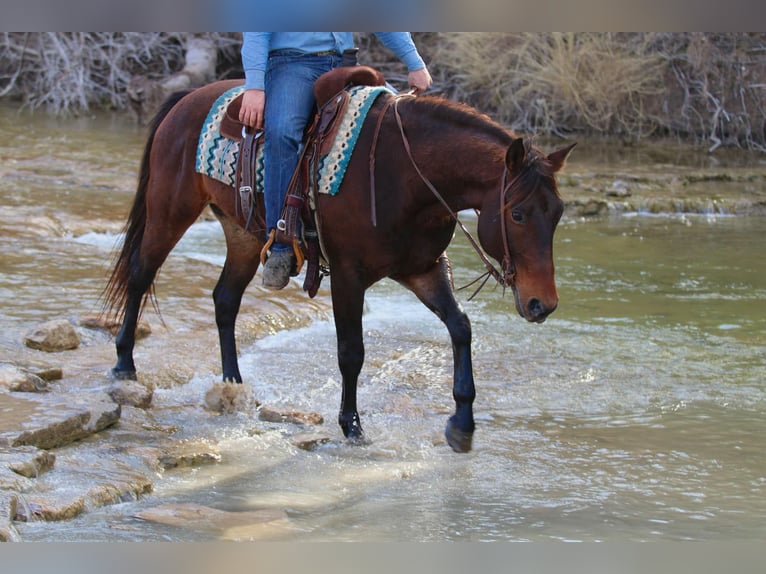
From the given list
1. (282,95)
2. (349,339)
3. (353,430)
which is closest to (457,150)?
(282,95)

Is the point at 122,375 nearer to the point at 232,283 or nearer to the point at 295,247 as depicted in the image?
the point at 232,283

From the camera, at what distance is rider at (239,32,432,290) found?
4.44m

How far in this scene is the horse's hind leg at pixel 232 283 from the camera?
5.42 m

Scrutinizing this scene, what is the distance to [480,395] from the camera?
5.44m

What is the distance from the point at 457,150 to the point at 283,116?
2.80 ft

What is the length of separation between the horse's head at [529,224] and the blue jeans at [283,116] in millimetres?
1075

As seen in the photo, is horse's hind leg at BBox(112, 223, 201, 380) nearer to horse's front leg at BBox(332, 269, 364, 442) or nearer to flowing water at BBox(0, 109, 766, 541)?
flowing water at BBox(0, 109, 766, 541)

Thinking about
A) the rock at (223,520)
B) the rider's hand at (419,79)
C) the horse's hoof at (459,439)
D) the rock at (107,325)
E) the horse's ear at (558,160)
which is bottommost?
the rock at (107,325)

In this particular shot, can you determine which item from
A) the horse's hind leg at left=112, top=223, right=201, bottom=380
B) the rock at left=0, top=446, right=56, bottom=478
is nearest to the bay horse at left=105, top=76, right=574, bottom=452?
the horse's hind leg at left=112, top=223, right=201, bottom=380

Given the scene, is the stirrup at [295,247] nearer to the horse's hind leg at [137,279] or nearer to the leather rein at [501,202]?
the leather rein at [501,202]

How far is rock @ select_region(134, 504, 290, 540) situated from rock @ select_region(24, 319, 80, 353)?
98.6 inches

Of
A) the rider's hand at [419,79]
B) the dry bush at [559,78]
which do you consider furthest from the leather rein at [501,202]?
the dry bush at [559,78]

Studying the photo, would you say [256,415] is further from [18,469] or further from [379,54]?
[379,54]
